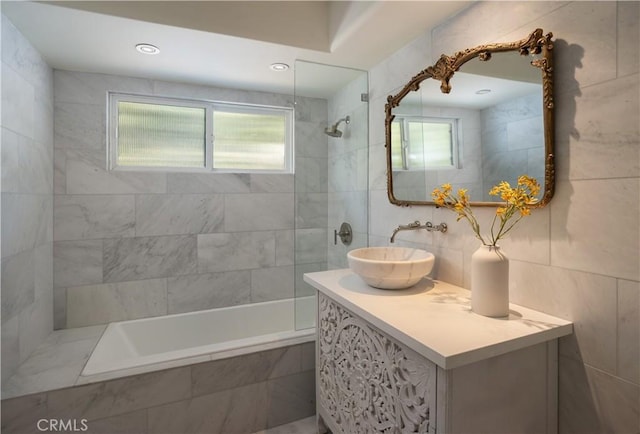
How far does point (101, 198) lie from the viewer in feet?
8.13

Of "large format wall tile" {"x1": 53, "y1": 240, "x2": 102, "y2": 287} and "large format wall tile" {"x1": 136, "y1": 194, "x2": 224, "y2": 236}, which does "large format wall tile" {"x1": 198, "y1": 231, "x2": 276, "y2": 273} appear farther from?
"large format wall tile" {"x1": 53, "y1": 240, "x2": 102, "y2": 287}

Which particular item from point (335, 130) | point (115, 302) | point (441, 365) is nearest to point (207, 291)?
point (115, 302)

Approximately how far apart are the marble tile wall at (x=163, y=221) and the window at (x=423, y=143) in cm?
57

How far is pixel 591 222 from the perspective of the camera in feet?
3.76

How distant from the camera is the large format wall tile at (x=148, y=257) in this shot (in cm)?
253

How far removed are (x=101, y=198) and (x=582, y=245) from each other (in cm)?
286

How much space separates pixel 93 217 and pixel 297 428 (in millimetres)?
2028

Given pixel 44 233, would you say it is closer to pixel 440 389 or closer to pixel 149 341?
pixel 149 341

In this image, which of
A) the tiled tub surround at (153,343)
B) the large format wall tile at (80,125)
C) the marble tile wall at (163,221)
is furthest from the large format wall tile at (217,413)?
the large format wall tile at (80,125)

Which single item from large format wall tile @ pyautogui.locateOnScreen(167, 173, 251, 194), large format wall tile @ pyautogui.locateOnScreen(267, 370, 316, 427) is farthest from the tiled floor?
large format wall tile @ pyautogui.locateOnScreen(167, 173, 251, 194)

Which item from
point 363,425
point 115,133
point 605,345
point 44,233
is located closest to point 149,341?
point 44,233

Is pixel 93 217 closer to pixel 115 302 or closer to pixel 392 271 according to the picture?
pixel 115 302

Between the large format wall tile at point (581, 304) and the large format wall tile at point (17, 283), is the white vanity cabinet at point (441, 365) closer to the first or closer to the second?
the large format wall tile at point (581, 304)

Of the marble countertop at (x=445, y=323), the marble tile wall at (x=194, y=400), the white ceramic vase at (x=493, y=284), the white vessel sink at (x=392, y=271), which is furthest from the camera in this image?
the marble tile wall at (x=194, y=400)
